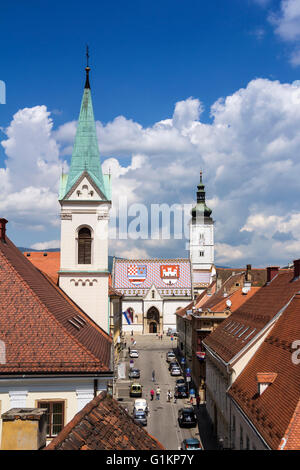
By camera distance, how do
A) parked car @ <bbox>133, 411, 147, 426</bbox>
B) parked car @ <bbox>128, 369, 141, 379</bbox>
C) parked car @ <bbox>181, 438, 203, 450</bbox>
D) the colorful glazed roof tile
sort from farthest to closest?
the colorful glazed roof tile < parked car @ <bbox>128, 369, 141, 379</bbox> < parked car @ <bbox>133, 411, 147, 426</bbox> < parked car @ <bbox>181, 438, 203, 450</bbox>

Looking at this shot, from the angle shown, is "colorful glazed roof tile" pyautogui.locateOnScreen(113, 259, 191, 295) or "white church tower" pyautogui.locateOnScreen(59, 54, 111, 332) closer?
"white church tower" pyautogui.locateOnScreen(59, 54, 111, 332)

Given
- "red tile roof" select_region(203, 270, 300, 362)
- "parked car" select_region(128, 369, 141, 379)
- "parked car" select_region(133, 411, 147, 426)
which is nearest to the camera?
"red tile roof" select_region(203, 270, 300, 362)

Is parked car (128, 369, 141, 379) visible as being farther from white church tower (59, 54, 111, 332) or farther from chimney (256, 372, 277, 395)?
A: chimney (256, 372, 277, 395)

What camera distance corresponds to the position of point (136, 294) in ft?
385

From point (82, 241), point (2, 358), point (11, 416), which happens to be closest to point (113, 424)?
point (11, 416)

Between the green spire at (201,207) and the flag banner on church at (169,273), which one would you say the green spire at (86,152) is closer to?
the flag banner on church at (169,273)

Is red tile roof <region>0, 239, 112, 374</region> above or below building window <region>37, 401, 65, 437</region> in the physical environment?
above

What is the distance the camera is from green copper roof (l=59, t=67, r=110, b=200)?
111 ft

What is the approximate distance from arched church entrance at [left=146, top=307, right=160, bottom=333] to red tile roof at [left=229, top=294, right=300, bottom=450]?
9073cm

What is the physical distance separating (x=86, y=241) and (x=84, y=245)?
Result: 30 cm

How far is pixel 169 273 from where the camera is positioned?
121m

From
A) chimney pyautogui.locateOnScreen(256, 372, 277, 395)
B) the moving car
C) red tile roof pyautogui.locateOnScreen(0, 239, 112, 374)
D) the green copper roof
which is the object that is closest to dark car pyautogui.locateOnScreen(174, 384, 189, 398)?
the moving car

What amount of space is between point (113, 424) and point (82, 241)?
20.8 m
